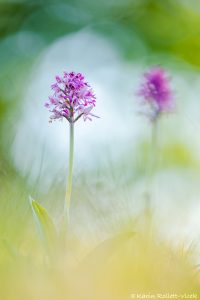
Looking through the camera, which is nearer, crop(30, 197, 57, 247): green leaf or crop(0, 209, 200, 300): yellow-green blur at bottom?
crop(0, 209, 200, 300): yellow-green blur at bottom

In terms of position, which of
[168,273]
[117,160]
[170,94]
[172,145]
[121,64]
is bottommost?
[168,273]

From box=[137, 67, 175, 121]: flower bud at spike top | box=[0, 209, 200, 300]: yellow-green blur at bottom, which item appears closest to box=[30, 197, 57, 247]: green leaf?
box=[0, 209, 200, 300]: yellow-green blur at bottom

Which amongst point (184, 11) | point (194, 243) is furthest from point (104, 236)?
point (184, 11)

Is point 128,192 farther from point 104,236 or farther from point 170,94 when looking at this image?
point 170,94

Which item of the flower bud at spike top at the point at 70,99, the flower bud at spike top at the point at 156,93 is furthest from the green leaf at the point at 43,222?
the flower bud at spike top at the point at 156,93

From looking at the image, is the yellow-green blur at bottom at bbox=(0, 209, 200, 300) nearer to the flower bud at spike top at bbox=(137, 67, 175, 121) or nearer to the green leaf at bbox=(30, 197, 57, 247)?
the green leaf at bbox=(30, 197, 57, 247)

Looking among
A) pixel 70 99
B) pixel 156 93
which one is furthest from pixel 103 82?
pixel 70 99

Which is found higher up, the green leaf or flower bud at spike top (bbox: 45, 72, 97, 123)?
flower bud at spike top (bbox: 45, 72, 97, 123)
